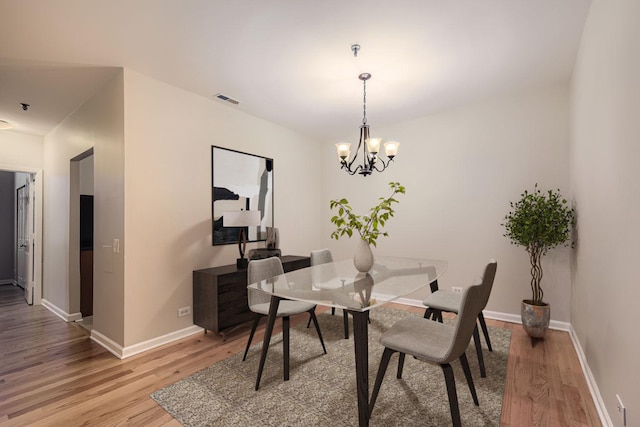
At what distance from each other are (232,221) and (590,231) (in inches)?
122

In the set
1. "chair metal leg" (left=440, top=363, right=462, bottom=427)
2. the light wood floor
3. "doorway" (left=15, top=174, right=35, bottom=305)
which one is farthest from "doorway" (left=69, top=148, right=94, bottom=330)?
"chair metal leg" (left=440, top=363, right=462, bottom=427)

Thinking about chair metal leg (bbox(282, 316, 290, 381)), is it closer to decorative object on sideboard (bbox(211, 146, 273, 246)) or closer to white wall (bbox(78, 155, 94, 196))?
decorative object on sideboard (bbox(211, 146, 273, 246))

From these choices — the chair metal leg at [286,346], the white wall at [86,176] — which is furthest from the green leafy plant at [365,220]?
the white wall at [86,176]

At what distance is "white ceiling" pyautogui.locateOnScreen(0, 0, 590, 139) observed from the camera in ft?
6.56

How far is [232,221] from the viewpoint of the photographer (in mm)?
3135

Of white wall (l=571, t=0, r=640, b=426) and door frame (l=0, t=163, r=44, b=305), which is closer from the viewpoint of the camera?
white wall (l=571, t=0, r=640, b=426)

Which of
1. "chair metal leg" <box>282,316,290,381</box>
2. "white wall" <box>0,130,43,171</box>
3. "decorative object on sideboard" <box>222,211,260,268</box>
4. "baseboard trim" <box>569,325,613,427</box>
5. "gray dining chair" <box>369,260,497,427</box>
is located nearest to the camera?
"gray dining chair" <box>369,260,497,427</box>

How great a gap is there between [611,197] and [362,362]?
1.72 m

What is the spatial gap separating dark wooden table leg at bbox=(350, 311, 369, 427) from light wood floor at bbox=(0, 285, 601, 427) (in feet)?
2.85

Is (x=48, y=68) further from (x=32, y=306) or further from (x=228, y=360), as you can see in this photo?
(x=32, y=306)

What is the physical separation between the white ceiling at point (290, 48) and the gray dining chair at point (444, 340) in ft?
5.85

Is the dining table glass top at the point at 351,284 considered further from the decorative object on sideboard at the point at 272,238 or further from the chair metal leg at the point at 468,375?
the decorative object on sideboard at the point at 272,238

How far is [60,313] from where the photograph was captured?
12.9ft

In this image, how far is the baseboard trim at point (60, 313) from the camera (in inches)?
147
